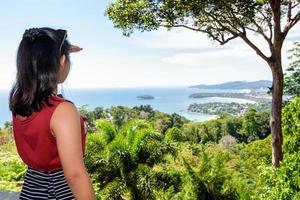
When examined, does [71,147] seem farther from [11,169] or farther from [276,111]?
[11,169]

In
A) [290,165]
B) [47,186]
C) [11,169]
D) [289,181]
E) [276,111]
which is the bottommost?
[11,169]

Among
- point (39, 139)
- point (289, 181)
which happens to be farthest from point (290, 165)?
point (39, 139)

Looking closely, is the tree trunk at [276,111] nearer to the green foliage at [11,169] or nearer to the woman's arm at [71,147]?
the green foliage at [11,169]

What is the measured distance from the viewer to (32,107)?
1553mm

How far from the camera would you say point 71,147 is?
4.66 feet

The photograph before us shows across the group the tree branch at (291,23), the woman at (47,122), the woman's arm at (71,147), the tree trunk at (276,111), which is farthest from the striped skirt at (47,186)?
the tree branch at (291,23)

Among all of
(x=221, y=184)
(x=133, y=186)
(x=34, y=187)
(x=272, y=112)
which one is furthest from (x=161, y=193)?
(x=34, y=187)

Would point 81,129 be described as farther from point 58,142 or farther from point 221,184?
point 221,184

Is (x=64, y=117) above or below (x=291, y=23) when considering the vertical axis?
below

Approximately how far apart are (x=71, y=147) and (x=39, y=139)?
19 centimetres

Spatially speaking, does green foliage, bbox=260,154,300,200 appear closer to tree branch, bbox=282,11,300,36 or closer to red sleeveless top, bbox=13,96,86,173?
red sleeveless top, bbox=13,96,86,173

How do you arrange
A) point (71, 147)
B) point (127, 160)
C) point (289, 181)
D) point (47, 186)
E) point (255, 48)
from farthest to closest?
point (127, 160)
point (255, 48)
point (289, 181)
point (47, 186)
point (71, 147)

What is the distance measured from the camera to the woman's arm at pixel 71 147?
1423 millimetres

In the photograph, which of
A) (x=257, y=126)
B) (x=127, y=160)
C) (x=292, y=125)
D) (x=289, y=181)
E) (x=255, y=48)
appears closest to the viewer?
(x=289, y=181)
